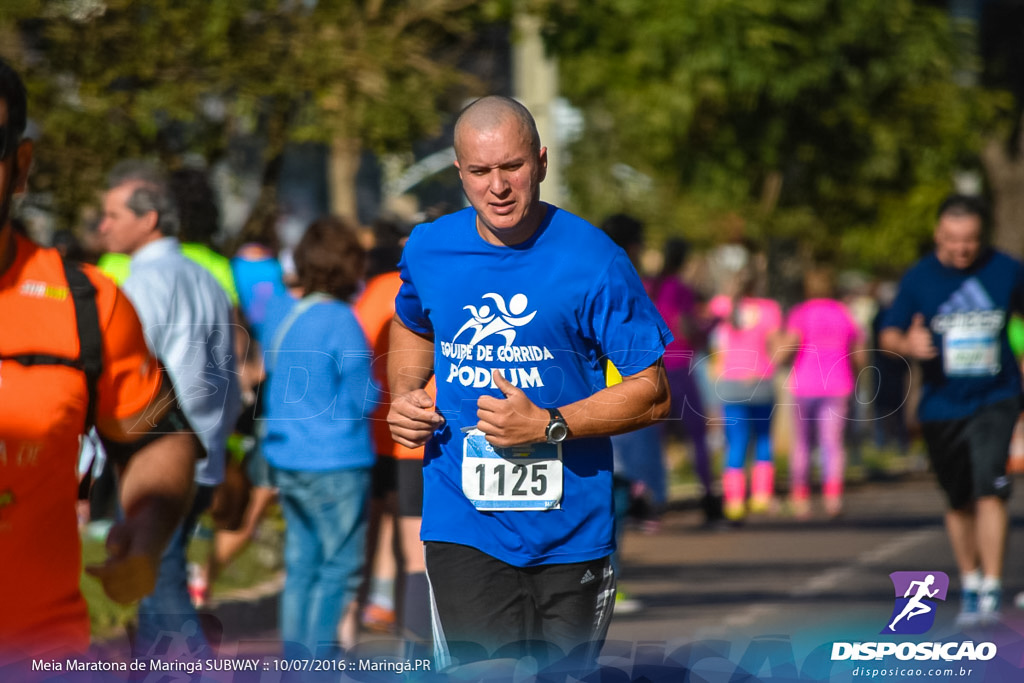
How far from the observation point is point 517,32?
9.85 m

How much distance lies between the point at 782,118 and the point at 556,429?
11910mm

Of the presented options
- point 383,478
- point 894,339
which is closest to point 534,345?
point 383,478

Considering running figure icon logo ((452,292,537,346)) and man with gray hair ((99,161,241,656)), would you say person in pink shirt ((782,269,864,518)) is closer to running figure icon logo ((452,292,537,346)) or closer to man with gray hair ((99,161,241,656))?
man with gray hair ((99,161,241,656))

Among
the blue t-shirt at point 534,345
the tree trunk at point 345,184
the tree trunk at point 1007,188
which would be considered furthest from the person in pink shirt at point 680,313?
the tree trunk at point 1007,188

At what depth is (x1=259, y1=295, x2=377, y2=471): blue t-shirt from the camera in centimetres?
598

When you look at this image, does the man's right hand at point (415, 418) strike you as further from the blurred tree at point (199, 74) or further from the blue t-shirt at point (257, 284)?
the blurred tree at point (199, 74)

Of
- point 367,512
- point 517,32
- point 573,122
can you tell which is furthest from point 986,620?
point 573,122

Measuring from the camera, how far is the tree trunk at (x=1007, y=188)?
66.1ft

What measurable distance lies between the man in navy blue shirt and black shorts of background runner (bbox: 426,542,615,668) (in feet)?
13.0

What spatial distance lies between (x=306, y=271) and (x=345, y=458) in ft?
2.68

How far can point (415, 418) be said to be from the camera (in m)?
3.85

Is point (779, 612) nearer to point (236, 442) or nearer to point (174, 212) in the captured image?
point (236, 442)

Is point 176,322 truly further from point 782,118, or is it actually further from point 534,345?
point 782,118

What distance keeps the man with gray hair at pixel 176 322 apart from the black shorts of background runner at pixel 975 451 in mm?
3556
